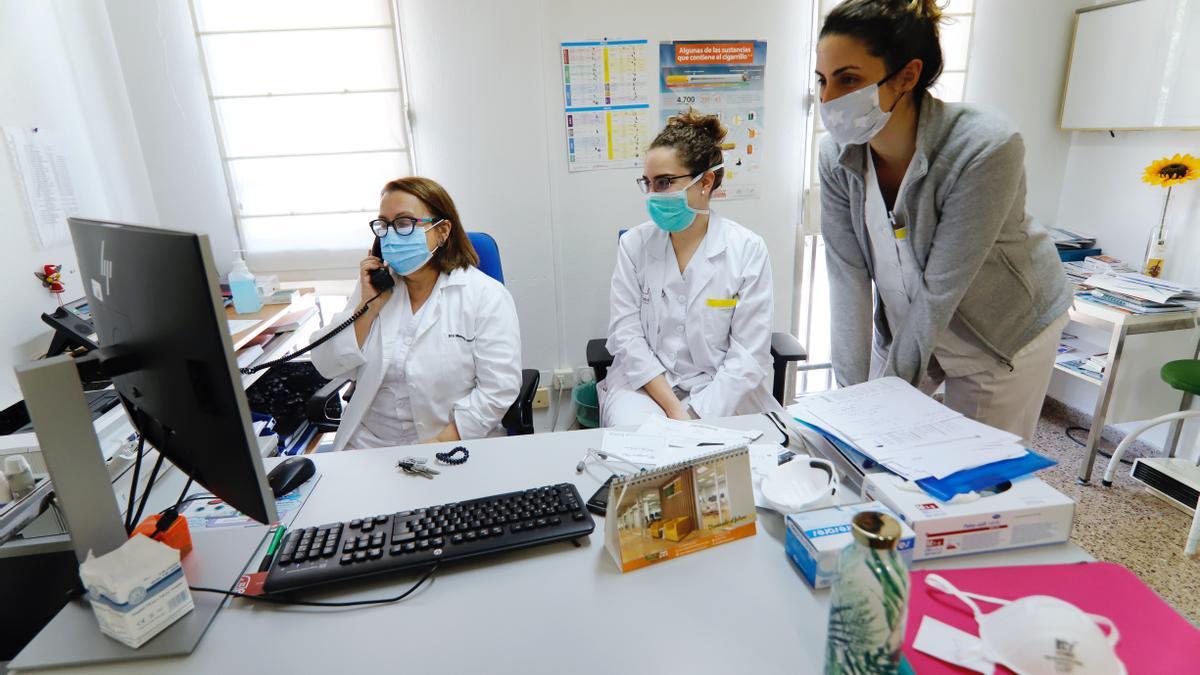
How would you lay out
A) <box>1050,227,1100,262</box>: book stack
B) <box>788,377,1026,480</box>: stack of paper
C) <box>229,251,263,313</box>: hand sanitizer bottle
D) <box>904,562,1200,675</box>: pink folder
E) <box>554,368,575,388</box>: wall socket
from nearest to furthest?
<box>904,562,1200,675</box>: pink folder
<box>788,377,1026,480</box>: stack of paper
<box>229,251,263,313</box>: hand sanitizer bottle
<box>1050,227,1100,262</box>: book stack
<box>554,368,575,388</box>: wall socket

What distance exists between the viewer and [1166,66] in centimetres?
233

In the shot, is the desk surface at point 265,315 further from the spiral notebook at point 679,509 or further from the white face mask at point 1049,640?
the white face mask at point 1049,640

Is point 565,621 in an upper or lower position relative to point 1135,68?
lower

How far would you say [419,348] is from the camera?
1.69 metres

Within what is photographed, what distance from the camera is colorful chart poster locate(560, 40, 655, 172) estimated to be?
249cm

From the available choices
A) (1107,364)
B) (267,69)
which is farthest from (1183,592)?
(267,69)

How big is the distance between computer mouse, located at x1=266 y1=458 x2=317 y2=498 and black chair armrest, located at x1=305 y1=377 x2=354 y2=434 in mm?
431

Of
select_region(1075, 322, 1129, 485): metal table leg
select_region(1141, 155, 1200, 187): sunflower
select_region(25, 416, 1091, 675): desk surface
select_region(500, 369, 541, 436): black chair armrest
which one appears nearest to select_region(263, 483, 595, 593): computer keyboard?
select_region(25, 416, 1091, 675): desk surface

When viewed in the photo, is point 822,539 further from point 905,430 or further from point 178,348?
point 178,348

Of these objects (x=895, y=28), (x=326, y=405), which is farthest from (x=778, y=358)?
(x=326, y=405)

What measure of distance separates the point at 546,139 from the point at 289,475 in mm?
1868

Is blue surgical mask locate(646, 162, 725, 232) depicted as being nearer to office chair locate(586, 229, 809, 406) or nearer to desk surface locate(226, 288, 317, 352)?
office chair locate(586, 229, 809, 406)

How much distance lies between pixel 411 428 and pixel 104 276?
93 cm

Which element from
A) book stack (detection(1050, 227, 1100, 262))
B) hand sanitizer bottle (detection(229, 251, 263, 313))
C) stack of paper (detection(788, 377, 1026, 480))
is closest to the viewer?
stack of paper (detection(788, 377, 1026, 480))
